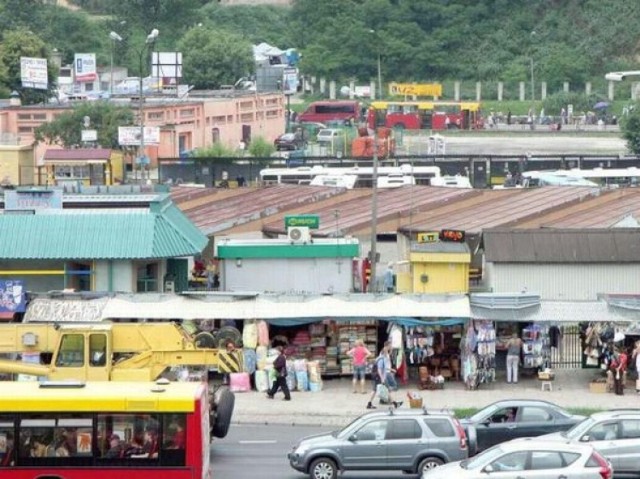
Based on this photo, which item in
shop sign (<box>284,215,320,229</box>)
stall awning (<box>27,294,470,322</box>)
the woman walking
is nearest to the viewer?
the woman walking

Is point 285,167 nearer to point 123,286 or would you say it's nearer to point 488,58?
point 123,286

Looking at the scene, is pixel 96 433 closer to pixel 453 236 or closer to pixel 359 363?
pixel 359 363

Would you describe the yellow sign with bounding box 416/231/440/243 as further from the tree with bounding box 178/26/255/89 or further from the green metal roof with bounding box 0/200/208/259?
the tree with bounding box 178/26/255/89

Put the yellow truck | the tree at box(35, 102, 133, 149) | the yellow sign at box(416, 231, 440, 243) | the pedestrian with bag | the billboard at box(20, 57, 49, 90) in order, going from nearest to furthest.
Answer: the yellow truck < the pedestrian with bag < the yellow sign at box(416, 231, 440, 243) < the tree at box(35, 102, 133, 149) < the billboard at box(20, 57, 49, 90)

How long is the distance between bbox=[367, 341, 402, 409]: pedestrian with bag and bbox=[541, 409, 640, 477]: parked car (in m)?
7.21

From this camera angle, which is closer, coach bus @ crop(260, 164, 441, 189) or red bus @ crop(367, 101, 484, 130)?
coach bus @ crop(260, 164, 441, 189)

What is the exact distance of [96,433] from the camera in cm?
2697

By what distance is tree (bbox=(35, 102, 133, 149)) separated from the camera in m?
83.9

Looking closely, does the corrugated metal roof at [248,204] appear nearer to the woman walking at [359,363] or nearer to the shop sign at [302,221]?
the shop sign at [302,221]

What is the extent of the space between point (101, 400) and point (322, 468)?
4001mm

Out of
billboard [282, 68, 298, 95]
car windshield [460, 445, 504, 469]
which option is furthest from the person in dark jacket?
billboard [282, 68, 298, 95]

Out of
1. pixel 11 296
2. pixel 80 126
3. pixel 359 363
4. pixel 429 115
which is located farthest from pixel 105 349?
pixel 429 115

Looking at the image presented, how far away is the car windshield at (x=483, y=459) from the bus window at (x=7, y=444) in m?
6.09

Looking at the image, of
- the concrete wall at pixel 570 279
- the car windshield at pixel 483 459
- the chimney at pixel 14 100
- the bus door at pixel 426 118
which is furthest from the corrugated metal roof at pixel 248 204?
the bus door at pixel 426 118
